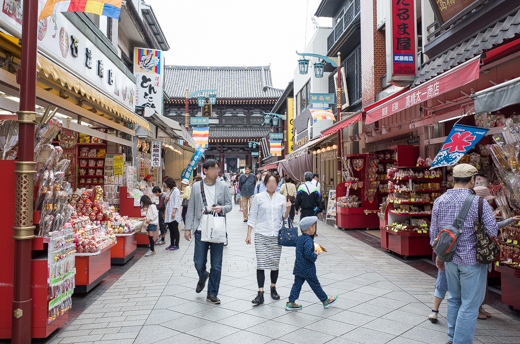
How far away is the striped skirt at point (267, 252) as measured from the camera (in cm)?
537

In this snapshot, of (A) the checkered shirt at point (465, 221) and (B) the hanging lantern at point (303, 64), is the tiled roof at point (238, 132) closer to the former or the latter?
(B) the hanging lantern at point (303, 64)

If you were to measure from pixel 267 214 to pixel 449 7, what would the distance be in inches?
230

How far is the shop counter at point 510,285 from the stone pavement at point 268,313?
216 millimetres

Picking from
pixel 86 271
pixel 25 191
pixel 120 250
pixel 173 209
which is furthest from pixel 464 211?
pixel 173 209

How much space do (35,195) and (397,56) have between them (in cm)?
841

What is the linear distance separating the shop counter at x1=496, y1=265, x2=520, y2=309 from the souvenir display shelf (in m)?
7.46

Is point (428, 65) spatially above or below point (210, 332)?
above

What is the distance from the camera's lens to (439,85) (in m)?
6.17

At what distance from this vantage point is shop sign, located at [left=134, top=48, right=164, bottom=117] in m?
14.3

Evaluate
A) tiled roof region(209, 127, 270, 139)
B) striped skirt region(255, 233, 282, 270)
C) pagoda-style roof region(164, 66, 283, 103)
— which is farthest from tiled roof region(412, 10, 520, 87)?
pagoda-style roof region(164, 66, 283, 103)

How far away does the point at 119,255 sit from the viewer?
25.8 feet

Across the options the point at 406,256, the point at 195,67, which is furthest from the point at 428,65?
the point at 195,67

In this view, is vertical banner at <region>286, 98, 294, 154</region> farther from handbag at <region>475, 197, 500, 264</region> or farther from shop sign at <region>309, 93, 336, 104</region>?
handbag at <region>475, 197, 500, 264</region>

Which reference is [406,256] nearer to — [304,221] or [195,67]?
[304,221]
